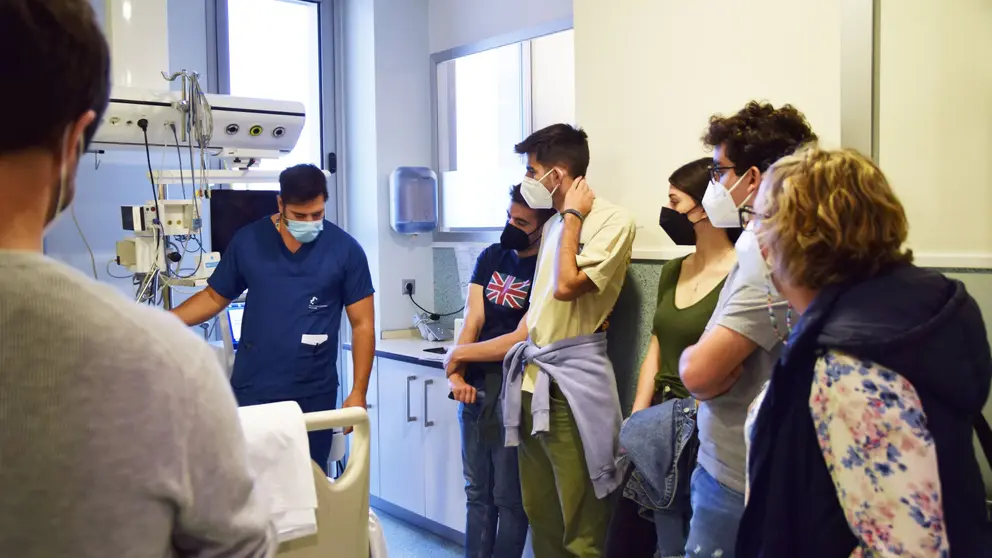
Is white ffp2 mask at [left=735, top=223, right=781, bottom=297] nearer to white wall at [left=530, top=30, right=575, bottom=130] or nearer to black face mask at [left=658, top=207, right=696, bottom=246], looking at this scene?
black face mask at [left=658, top=207, right=696, bottom=246]

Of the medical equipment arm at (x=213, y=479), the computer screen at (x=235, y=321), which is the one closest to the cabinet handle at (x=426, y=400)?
the computer screen at (x=235, y=321)

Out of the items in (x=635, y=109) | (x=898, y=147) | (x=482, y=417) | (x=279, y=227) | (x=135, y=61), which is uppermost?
(x=135, y=61)

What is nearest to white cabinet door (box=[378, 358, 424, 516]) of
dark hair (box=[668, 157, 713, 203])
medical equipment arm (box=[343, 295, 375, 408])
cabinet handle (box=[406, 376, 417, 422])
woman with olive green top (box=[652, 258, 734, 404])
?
cabinet handle (box=[406, 376, 417, 422])

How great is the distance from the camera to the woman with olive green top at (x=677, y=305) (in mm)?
1842

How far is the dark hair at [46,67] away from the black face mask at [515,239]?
5.92 ft

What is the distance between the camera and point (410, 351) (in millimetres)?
3197

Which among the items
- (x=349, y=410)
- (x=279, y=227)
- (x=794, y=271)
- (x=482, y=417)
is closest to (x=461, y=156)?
(x=279, y=227)

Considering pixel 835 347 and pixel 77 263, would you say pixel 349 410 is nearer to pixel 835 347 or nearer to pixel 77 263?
pixel 835 347

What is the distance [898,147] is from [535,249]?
3.56ft

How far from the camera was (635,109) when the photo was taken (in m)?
Answer: 2.39

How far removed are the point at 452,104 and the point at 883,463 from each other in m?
2.99

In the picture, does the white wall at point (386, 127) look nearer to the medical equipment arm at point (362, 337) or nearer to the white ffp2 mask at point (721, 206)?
the medical equipment arm at point (362, 337)

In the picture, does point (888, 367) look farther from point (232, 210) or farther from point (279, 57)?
point (279, 57)

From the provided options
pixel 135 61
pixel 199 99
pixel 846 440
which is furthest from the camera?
pixel 135 61
